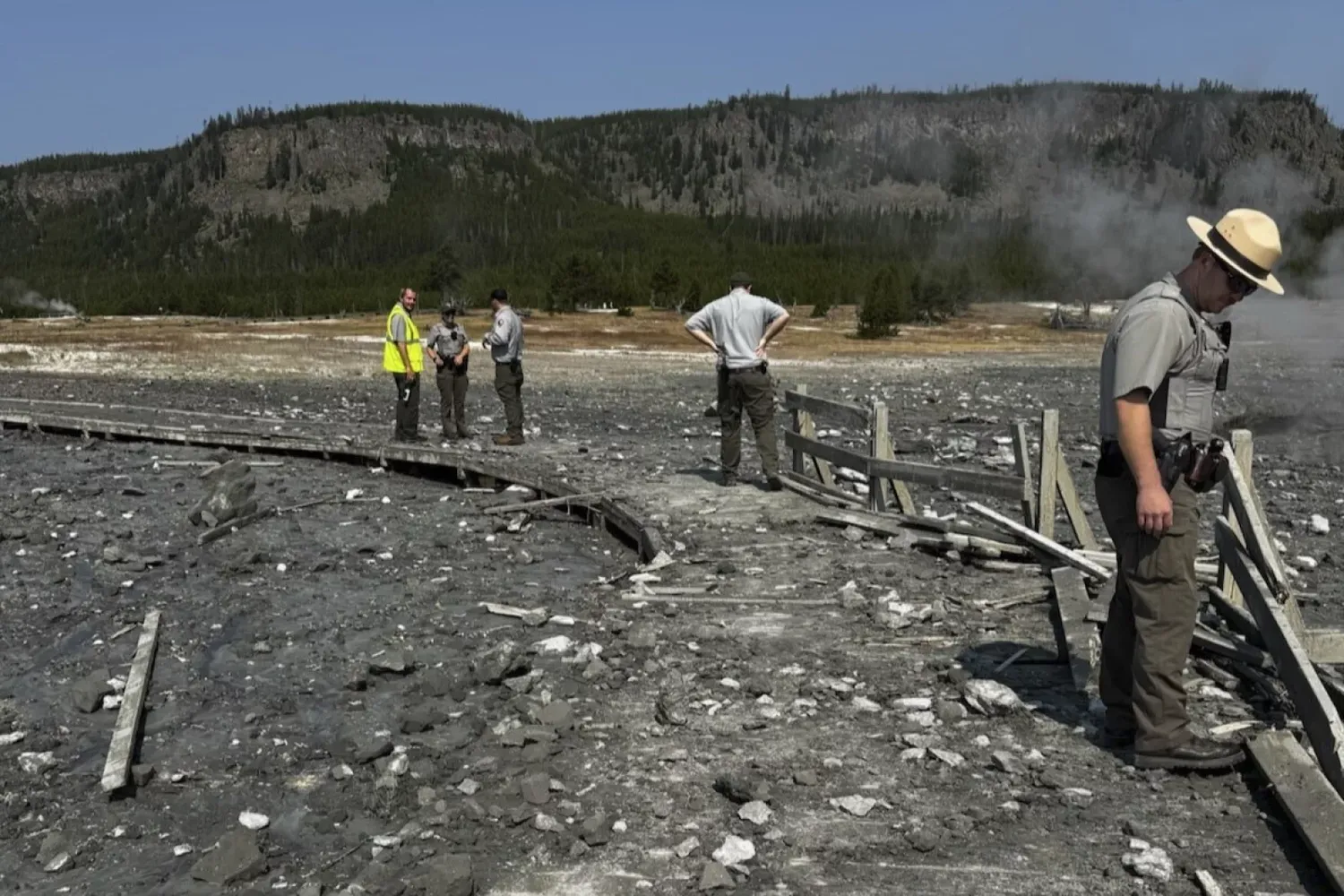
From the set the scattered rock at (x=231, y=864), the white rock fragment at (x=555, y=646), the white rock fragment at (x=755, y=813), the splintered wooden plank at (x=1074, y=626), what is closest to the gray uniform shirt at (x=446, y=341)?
the white rock fragment at (x=555, y=646)

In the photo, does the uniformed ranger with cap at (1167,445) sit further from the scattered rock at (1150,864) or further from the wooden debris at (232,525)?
the wooden debris at (232,525)

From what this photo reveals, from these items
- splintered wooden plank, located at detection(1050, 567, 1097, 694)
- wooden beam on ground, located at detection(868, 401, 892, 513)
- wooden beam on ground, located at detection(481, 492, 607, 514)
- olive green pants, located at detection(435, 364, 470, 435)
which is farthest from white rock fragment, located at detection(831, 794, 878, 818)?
olive green pants, located at detection(435, 364, 470, 435)

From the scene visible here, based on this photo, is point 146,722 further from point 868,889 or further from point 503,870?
point 868,889

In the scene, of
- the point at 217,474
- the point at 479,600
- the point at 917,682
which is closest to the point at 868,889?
the point at 917,682

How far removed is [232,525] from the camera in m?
11.3

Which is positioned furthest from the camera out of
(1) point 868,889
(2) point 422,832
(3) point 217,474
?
(3) point 217,474

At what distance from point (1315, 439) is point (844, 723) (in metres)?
16.7

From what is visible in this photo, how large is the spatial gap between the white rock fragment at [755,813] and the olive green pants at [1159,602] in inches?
62.7

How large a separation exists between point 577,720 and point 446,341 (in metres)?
10.3

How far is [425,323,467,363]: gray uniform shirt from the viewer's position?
15.2 metres

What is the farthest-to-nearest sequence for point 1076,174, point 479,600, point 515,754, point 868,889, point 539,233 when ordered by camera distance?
1. point 539,233
2. point 1076,174
3. point 479,600
4. point 515,754
5. point 868,889

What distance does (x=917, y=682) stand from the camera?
233 inches

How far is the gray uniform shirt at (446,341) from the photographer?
50.0 feet

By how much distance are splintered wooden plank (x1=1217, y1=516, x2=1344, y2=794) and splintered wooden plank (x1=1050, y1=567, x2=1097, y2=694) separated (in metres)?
0.90
